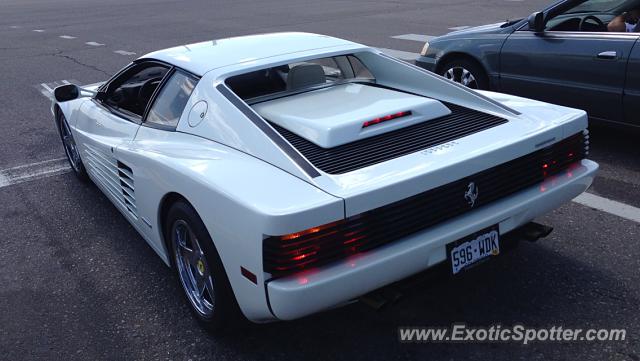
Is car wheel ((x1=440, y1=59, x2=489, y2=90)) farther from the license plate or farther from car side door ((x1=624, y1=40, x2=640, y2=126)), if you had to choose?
the license plate


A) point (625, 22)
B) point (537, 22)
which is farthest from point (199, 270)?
point (625, 22)

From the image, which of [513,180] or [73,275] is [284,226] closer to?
[513,180]

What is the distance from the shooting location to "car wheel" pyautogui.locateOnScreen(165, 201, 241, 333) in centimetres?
291

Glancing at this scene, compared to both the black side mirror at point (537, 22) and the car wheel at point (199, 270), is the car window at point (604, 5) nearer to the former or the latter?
the black side mirror at point (537, 22)

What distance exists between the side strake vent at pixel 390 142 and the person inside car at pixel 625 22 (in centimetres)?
269

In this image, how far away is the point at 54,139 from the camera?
23.1ft

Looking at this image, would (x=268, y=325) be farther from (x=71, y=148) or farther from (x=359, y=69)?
(x=71, y=148)

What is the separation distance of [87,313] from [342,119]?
71.9 inches

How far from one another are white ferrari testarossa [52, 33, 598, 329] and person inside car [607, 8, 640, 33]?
2.21m

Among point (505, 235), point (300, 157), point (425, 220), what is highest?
point (300, 157)

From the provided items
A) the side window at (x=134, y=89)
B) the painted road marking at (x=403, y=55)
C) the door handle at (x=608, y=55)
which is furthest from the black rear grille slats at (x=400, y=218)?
the painted road marking at (x=403, y=55)

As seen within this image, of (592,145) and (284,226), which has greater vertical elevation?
(284,226)

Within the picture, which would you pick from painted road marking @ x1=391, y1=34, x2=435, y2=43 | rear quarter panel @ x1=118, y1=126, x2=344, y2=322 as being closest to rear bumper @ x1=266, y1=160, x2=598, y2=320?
rear quarter panel @ x1=118, y1=126, x2=344, y2=322

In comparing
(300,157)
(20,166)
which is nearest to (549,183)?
(300,157)
